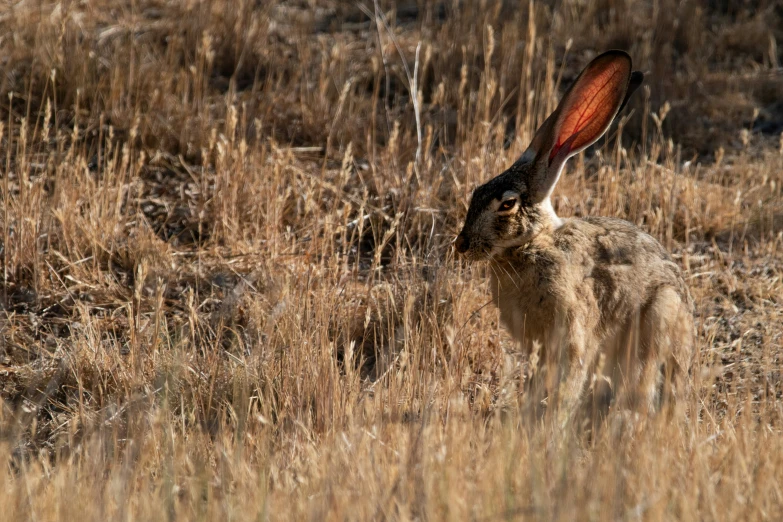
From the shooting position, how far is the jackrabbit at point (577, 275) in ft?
14.3

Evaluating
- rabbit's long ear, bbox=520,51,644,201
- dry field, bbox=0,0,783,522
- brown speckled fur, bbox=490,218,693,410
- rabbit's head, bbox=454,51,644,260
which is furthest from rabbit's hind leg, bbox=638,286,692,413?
rabbit's long ear, bbox=520,51,644,201

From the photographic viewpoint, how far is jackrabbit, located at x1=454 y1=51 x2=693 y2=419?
14.3 ft

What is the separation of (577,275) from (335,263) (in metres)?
1.40

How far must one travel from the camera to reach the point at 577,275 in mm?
4445

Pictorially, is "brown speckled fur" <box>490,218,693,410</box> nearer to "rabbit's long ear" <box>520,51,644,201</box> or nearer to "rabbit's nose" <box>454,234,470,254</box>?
"rabbit's nose" <box>454,234,470,254</box>

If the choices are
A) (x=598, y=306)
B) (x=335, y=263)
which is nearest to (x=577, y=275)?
(x=598, y=306)

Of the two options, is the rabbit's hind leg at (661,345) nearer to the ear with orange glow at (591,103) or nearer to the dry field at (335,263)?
the dry field at (335,263)

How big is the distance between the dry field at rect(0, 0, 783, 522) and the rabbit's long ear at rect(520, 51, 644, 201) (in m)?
0.83

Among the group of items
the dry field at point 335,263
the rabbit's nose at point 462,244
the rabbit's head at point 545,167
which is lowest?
the dry field at point 335,263

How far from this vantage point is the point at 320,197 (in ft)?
21.2

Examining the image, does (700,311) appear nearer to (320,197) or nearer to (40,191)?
(320,197)

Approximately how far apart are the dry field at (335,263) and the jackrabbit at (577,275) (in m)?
0.28

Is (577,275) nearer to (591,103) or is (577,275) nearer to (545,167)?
(545,167)

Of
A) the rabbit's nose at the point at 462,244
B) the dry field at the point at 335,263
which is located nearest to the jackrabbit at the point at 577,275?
the rabbit's nose at the point at 462,244
